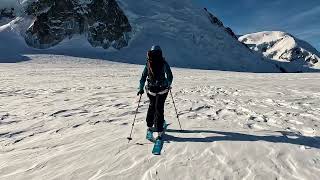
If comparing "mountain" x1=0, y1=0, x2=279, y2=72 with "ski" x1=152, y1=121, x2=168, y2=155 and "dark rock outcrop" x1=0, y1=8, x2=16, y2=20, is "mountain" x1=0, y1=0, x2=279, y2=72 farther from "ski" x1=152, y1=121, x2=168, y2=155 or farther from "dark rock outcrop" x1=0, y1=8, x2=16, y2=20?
Result: "ski" x1=152, y1=121, x2=168, y2=155

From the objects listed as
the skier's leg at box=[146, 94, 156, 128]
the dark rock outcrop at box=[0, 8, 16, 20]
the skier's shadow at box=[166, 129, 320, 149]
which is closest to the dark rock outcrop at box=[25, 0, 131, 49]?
the dark rock outcrop at box=[0, 8, 16, 20]

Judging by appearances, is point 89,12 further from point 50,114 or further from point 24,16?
point 50,114

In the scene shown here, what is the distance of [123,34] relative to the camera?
84.1 metres

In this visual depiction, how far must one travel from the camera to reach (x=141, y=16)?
91625 mm

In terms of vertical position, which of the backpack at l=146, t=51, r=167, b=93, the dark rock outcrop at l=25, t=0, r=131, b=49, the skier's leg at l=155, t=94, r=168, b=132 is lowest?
the skier's leg at l=155, t=94, r=168, b=132

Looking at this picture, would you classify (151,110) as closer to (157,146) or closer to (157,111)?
(157,111)

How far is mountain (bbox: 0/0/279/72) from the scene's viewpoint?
75.2m

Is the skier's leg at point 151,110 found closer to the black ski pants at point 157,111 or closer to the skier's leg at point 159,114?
the black ski pants at point 157,111

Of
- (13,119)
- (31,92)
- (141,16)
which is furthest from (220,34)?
(13,119)

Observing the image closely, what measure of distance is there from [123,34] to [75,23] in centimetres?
1025

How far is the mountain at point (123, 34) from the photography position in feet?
247

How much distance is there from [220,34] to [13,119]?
293 feet

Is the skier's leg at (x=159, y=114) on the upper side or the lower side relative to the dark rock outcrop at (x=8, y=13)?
lower

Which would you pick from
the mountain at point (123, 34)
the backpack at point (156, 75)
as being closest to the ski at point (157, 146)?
the backpack at point (156, 75)
